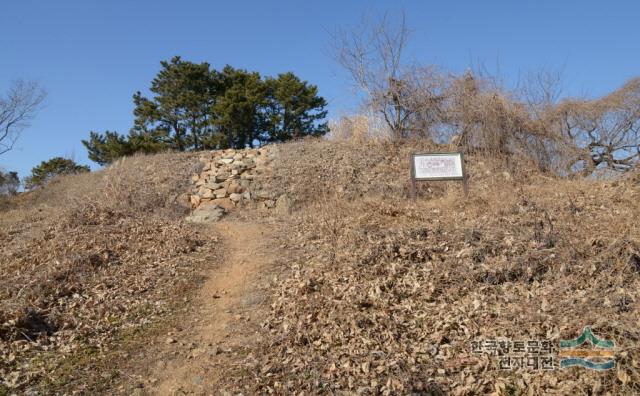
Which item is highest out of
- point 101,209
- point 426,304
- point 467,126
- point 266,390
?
point 467,126

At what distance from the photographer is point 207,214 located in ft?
36.8

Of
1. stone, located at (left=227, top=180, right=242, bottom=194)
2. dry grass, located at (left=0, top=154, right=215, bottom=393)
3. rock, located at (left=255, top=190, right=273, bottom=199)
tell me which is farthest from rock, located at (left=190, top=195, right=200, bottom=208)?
rock, located at (left=255, top=190, right=273, bottom=199)

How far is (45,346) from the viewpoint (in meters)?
4.63

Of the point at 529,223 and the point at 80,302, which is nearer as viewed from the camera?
the point at 80,302

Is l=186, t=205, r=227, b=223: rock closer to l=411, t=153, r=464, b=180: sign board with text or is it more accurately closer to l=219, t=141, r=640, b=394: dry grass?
l=219, t=141, r=640, b=394: dry grass

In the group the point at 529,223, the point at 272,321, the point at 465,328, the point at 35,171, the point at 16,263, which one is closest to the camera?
the point at 465,328

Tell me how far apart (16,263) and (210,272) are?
3048 mm

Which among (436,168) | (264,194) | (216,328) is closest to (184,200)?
(264,194)

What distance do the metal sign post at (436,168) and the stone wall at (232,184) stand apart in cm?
367

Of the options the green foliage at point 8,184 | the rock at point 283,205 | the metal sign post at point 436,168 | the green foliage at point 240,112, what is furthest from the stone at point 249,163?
the green foliage at point 8,184

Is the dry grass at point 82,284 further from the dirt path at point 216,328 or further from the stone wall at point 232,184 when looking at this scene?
the stone wall at point 232,184

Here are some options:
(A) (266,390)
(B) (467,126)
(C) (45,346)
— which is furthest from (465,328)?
(B) (467,126)

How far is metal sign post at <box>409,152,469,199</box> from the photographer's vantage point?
9.68m

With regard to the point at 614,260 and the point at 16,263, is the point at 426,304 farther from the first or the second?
the point at 16,263
